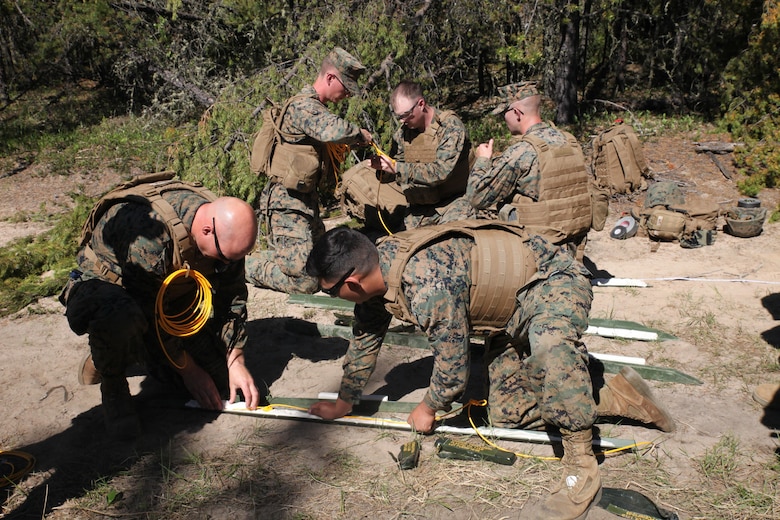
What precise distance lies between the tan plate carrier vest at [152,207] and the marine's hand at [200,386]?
27.8 inches

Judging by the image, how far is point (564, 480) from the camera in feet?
10.5

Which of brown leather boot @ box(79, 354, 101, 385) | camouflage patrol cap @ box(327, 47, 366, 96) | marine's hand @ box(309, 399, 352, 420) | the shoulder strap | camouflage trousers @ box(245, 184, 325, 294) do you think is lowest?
marine's hand @ box(309, 399, 352, 420)

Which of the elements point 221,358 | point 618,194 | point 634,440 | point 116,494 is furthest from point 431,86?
point 116,494

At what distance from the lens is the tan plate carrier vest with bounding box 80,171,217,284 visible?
365cm

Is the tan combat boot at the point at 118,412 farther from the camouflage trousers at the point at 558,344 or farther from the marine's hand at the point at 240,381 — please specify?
the camouflage trousers at the point at 558,344

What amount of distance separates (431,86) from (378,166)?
4.37 metres

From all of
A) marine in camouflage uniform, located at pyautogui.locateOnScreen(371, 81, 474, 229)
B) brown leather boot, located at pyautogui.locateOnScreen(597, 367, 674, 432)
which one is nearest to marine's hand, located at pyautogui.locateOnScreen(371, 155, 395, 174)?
marine in camouflage uniform, located at pyautogui.locateOnScreen(371, 81, 474, 229)

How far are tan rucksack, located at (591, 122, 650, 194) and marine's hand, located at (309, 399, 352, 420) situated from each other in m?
5.56

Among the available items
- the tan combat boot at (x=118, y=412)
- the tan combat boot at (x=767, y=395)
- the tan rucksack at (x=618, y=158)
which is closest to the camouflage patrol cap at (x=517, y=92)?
the tan combat boot at (x=767, y=395)

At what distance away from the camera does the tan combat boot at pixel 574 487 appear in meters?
3.05

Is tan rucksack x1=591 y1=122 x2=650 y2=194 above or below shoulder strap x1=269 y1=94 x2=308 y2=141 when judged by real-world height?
below

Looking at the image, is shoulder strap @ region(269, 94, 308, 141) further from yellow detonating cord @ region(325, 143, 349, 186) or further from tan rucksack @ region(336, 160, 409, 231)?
tan rucksack @ region(336, 160, 409, 231)

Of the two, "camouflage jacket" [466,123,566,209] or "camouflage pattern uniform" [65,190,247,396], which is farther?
"camouflage jacket" [466,123,566,209]

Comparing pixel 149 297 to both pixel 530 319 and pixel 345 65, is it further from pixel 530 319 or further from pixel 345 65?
pixel 345 65
